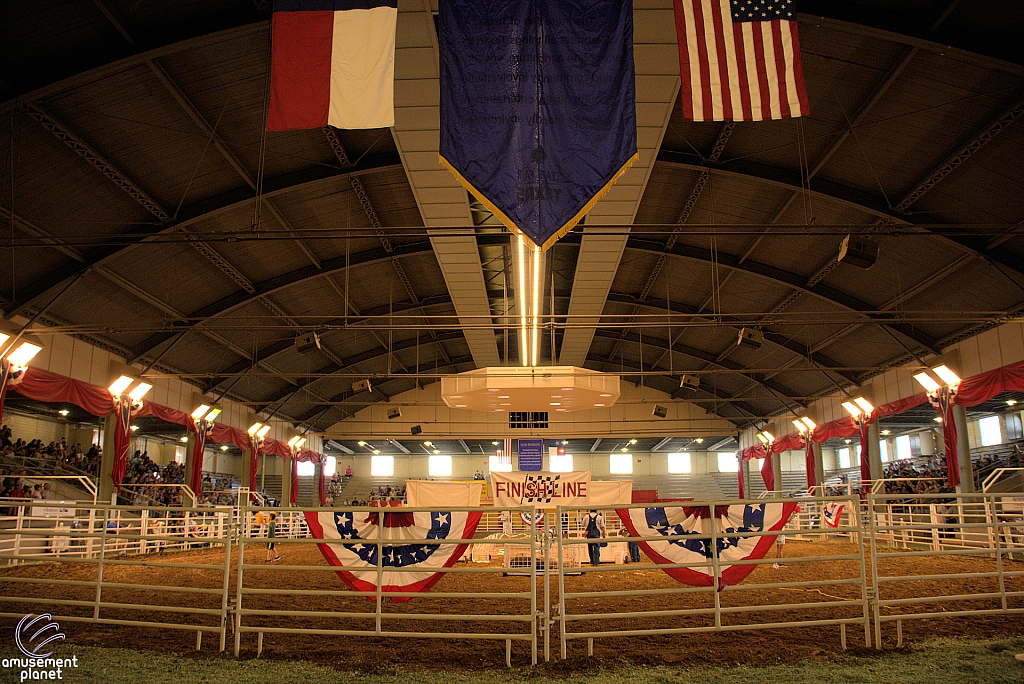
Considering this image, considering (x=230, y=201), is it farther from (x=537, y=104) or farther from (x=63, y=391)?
(x=537, y=104)

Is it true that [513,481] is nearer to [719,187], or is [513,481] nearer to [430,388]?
[719,187]

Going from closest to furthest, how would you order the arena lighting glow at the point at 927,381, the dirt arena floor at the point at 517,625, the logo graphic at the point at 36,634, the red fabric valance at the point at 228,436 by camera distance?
1. the dirt arena floor at the point at 517,625
2. the logo graphic at the point at 36,634
3. the arena lighting glow at the point at 927,381
4. the red fabric valance at the point at 228,436

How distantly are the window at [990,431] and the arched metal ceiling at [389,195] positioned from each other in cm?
1143

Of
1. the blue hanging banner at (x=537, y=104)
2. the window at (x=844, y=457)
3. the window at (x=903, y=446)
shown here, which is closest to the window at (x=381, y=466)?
the window at (x=844, y=457)

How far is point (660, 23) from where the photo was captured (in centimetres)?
842

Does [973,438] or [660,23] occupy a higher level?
[660,23]

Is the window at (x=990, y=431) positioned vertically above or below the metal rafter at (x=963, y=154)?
below

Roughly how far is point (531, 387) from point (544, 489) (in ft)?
12.2

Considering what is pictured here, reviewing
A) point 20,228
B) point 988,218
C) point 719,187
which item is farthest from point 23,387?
point 988,218

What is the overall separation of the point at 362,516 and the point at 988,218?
46.1 ft

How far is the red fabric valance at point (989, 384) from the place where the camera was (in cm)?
1662

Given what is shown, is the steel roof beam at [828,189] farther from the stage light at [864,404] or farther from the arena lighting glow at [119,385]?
the arena lighting glow at [119,385]

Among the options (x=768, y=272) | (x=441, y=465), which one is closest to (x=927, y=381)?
(x=768, y=272)

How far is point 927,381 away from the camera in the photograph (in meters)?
20.1
